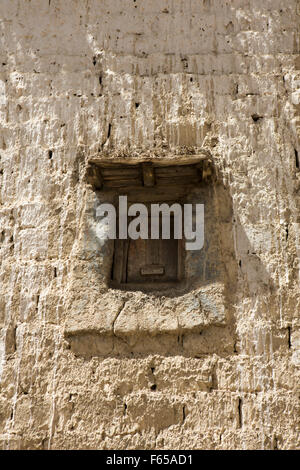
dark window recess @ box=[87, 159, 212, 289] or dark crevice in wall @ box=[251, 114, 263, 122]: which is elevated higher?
dark crevice in wall @ box=[251, 114, 263, 122]

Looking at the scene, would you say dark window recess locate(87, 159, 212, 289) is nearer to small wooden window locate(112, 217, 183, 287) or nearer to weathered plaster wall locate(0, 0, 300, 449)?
small wooden window locate(112, 217, 183, 287)

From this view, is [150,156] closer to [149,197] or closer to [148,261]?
[149,197]

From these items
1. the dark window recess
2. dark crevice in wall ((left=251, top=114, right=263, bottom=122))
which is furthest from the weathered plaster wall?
the dark window recess

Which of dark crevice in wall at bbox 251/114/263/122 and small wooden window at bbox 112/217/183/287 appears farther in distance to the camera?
dark crevice in wall at bbox 251/114/263/122

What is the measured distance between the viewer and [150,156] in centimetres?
496

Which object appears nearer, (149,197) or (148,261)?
(148,261)

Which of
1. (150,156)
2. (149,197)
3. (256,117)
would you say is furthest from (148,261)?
(256,117)

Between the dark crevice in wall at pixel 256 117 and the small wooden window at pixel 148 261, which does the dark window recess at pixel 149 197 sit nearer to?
→ the small wooden window at pixel 148 261

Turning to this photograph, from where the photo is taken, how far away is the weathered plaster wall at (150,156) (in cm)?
451

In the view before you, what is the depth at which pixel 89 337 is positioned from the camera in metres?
4.71

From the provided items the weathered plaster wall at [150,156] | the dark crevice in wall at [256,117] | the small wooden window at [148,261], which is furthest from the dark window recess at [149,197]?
the dark crevice in wall at [256,117]

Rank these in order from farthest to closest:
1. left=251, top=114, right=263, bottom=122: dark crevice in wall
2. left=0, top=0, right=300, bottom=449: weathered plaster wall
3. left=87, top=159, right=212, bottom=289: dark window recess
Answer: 1. left=251, top=114, right=263, bottom=122: dark crevice in wall
2. left=87, top=159, right=212, bottom=289: dark window recess
3. left=0, top=0, right=300, bottom=449: weathered plaster wall

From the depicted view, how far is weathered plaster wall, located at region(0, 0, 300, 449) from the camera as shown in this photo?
451 cm
